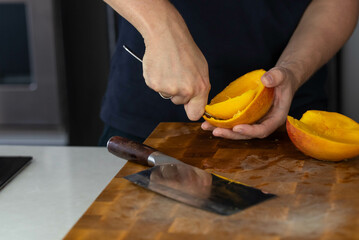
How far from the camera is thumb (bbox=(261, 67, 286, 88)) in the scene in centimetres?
112

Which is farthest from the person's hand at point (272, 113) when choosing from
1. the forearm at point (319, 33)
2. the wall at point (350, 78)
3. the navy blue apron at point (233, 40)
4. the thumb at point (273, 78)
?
the wall at point (350, 78)

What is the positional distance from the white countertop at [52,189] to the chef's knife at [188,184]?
4.6 inches

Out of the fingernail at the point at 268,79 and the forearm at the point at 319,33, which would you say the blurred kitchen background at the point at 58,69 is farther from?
the fingernail at the point at 268,79

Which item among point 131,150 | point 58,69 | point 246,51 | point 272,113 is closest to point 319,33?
point 246,51

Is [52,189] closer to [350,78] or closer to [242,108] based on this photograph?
[242,108]

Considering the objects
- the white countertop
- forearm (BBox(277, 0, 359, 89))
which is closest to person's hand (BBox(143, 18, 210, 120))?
the white countertop

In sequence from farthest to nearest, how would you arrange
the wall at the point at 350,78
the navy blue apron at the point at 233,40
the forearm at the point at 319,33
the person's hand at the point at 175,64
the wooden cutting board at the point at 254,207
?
the wall at the point at 350,78 → the navy blue apron at the point at 233,40 → the forearm at the point at 319,33 → the person's hand at the point at 175,64 → the wooden cutting board at the point at 254,207

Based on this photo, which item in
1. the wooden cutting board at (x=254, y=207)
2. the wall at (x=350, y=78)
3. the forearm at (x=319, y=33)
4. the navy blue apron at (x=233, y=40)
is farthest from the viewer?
the wall at (x=350, y=78)

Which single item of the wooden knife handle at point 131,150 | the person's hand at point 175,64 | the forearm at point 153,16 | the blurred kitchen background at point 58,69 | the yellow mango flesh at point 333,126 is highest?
the forearm at point 153,16

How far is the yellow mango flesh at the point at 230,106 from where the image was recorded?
112 centimetres

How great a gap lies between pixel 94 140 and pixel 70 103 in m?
0.19

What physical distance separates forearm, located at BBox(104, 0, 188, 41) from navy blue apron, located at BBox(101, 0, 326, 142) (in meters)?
0.37

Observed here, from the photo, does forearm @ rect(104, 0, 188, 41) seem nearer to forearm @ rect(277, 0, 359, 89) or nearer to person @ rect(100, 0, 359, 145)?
person @ rect(100, 0, 359, 145)

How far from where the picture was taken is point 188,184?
92 centimetres
